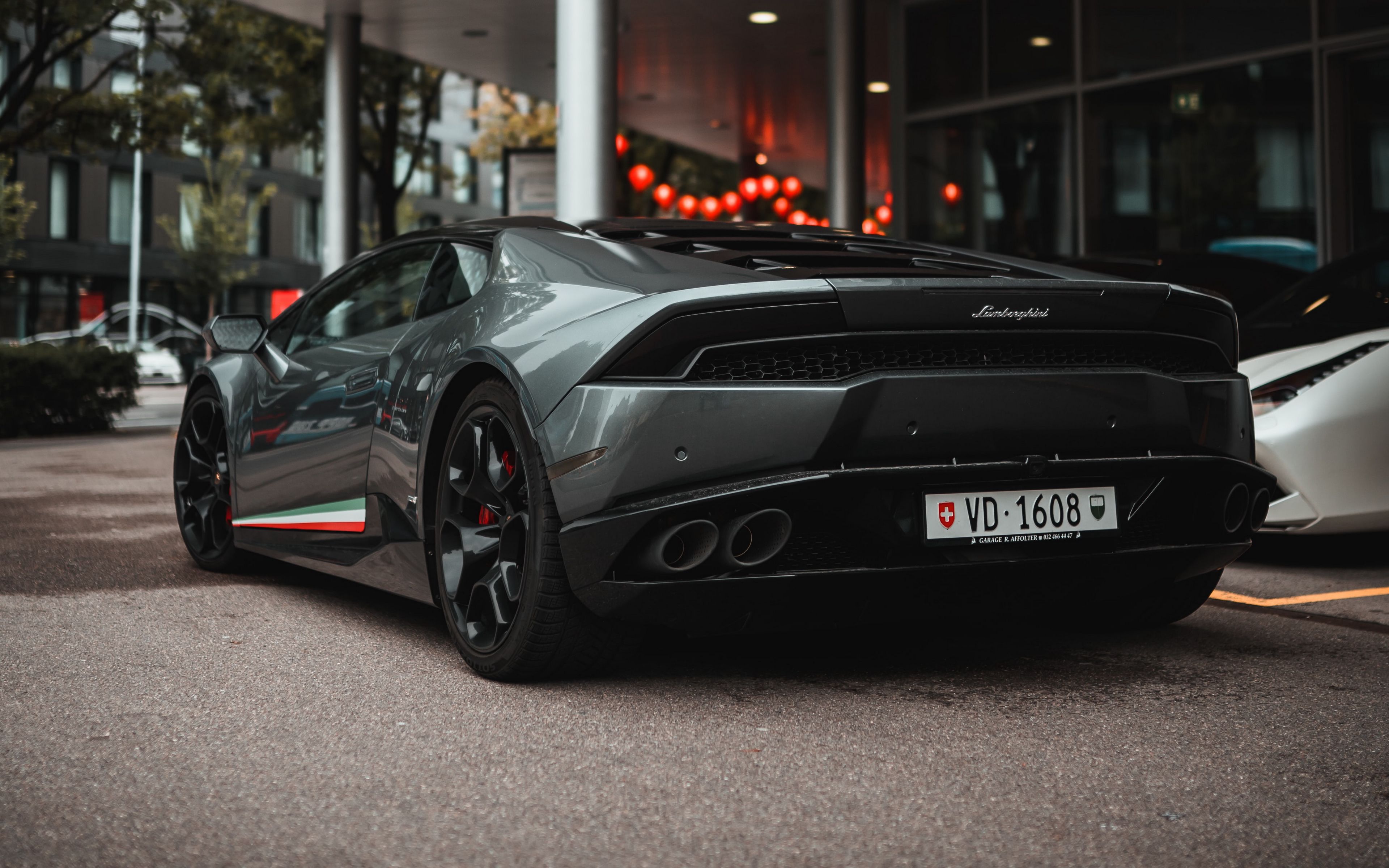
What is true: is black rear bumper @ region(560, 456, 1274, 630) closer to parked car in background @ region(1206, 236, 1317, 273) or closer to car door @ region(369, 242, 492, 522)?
car door @ region(369, 242, 492, 522)

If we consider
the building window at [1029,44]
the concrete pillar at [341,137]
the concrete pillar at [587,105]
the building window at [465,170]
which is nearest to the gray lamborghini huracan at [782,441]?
the concrete pillar at [587,105]

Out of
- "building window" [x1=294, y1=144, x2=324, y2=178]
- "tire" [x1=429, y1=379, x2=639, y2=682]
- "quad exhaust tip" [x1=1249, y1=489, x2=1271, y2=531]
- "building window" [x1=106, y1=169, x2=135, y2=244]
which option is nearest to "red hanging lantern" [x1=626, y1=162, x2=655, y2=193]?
"tire" [x1=429, y1=379, x2=639, y2=682]

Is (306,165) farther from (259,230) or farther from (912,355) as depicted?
(912,355)

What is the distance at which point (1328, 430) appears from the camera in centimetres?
545

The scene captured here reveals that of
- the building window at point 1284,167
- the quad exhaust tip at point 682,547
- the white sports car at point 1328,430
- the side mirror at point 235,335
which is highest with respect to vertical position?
the building window at point 1284,167

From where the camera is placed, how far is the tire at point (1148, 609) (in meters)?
4.23

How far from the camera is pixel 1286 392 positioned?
5.61 metres

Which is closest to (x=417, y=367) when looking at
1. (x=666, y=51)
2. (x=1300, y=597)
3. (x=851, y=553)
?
(x=851, y=553)

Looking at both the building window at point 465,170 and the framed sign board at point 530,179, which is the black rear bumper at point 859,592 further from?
the building window at point 465,170

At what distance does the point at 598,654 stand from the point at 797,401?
33.5 inches

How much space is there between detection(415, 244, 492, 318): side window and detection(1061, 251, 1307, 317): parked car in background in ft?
14.5

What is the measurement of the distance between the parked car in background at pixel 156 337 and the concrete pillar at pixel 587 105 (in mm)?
26732

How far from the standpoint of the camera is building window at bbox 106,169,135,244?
43500 millimetres

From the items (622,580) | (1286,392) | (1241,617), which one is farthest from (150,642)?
(1286,392)
